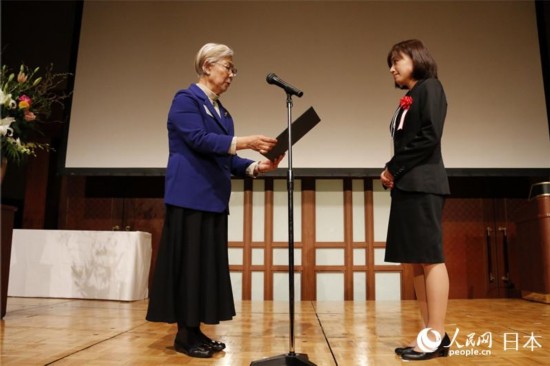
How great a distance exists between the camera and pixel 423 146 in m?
1.65

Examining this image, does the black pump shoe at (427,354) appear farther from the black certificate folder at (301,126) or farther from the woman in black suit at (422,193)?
the black certificate folder at (301,126)

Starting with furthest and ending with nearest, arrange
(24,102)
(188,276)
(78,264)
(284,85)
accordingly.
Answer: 1. (78,264)
2. (24,102)
3. (188,276)
4. (284,85)

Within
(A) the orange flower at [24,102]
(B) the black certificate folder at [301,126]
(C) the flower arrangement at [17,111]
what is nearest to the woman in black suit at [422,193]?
(B) the black certificate folder at [301,126]

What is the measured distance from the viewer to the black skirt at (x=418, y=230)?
5.38 ft

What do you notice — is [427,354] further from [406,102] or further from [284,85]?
[284,85]

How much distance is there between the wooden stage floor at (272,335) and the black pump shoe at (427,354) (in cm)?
4

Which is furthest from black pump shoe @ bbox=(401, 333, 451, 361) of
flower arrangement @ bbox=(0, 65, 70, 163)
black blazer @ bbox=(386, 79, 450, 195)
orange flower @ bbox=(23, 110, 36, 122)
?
orange flower @ bbox=(23, 110, 36, 122)

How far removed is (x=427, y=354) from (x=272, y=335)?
805mm

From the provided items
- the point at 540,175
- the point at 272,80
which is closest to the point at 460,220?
the point at 540,175

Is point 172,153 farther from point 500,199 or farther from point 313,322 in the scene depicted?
point 500,199

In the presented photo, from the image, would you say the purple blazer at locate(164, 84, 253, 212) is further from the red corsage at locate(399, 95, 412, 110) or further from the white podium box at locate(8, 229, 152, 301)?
the white podium box at locate(8, 229, 152, 301)

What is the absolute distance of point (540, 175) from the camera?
157 inches

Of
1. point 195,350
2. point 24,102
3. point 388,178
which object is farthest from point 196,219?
point 24,102

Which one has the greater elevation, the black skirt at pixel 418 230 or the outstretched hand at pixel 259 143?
the outstretched hand at pixel 259 143
